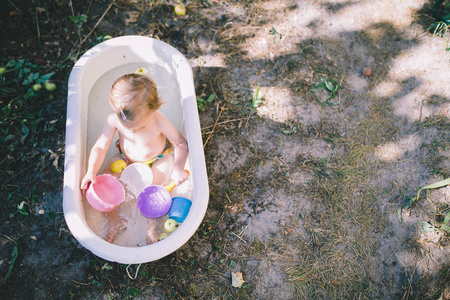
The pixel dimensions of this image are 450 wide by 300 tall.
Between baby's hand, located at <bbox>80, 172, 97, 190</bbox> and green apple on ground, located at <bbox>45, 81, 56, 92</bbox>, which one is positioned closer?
baby's hand, located at <bbox>80, 172, 97, 190</bbox>

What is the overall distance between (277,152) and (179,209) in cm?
80

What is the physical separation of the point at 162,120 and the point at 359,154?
54.0 inches

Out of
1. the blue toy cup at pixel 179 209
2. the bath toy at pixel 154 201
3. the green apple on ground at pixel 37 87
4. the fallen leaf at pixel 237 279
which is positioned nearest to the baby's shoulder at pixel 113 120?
the bath toy at pixel 154 201

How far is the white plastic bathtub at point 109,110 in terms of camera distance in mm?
1570

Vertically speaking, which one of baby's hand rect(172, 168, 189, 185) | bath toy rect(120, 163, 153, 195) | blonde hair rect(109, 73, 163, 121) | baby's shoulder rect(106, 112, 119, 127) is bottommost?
bath toy rect(120, 163, 153, 195)

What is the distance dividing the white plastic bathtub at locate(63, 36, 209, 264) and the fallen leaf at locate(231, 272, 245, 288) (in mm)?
453

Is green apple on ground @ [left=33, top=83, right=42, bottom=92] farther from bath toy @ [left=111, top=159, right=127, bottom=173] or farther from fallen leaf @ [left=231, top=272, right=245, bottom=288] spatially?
fallen leaf @ [left=231, top=272, right=245, bottom=288]

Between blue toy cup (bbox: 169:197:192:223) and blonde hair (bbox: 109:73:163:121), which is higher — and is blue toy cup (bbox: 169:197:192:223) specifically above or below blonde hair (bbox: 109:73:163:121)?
below

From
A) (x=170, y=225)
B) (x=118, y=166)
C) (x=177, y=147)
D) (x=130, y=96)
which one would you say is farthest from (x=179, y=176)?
(x=130, y=96)

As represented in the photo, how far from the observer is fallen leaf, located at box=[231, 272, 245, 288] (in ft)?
6.06

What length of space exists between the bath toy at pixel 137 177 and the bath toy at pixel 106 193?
0.12m

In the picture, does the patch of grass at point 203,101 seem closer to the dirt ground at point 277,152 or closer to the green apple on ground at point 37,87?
the dirt ground at point 277,152

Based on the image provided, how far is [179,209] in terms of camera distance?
6.13 feet

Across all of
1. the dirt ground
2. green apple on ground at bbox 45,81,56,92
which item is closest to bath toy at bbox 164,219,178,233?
the dirt ground
